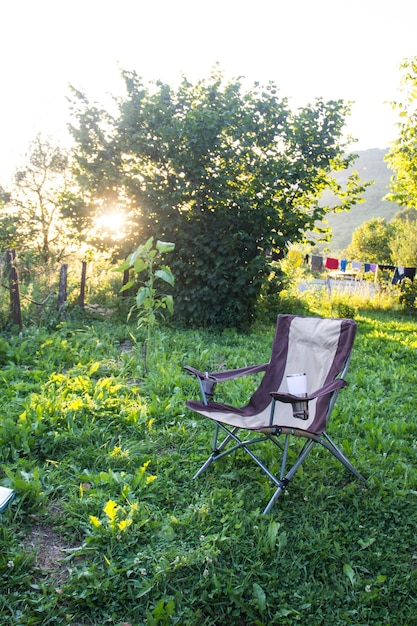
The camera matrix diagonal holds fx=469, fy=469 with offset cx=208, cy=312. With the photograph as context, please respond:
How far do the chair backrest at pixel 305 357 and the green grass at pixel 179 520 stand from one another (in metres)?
0.33

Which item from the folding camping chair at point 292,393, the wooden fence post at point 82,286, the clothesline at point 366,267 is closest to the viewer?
the folding camping chair at point 292,393

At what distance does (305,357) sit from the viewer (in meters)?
3.04

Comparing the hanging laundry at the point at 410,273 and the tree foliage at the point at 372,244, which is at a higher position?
the tree foliage at the point at 372,244

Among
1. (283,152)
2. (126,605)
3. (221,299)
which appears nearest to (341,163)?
(283,152)

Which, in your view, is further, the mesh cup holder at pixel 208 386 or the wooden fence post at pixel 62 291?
the wooden fence post at pixel 62 291

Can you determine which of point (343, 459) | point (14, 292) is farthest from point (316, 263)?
point (343, 459)

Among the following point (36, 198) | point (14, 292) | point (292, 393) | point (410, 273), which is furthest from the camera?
point (36, 198)

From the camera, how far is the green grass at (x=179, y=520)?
177cm

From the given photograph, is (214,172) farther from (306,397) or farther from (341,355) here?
(306,397)

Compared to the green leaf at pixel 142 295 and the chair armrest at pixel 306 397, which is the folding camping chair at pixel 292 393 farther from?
the green leaf at pixel 142 295

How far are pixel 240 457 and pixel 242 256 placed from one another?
451 centimetres

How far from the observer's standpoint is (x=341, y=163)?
7.70 m

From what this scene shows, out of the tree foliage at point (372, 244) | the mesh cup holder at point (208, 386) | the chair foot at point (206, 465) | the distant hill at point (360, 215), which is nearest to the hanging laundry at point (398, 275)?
the mesh cup holder at point (208, 386)

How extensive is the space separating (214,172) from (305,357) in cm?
442
